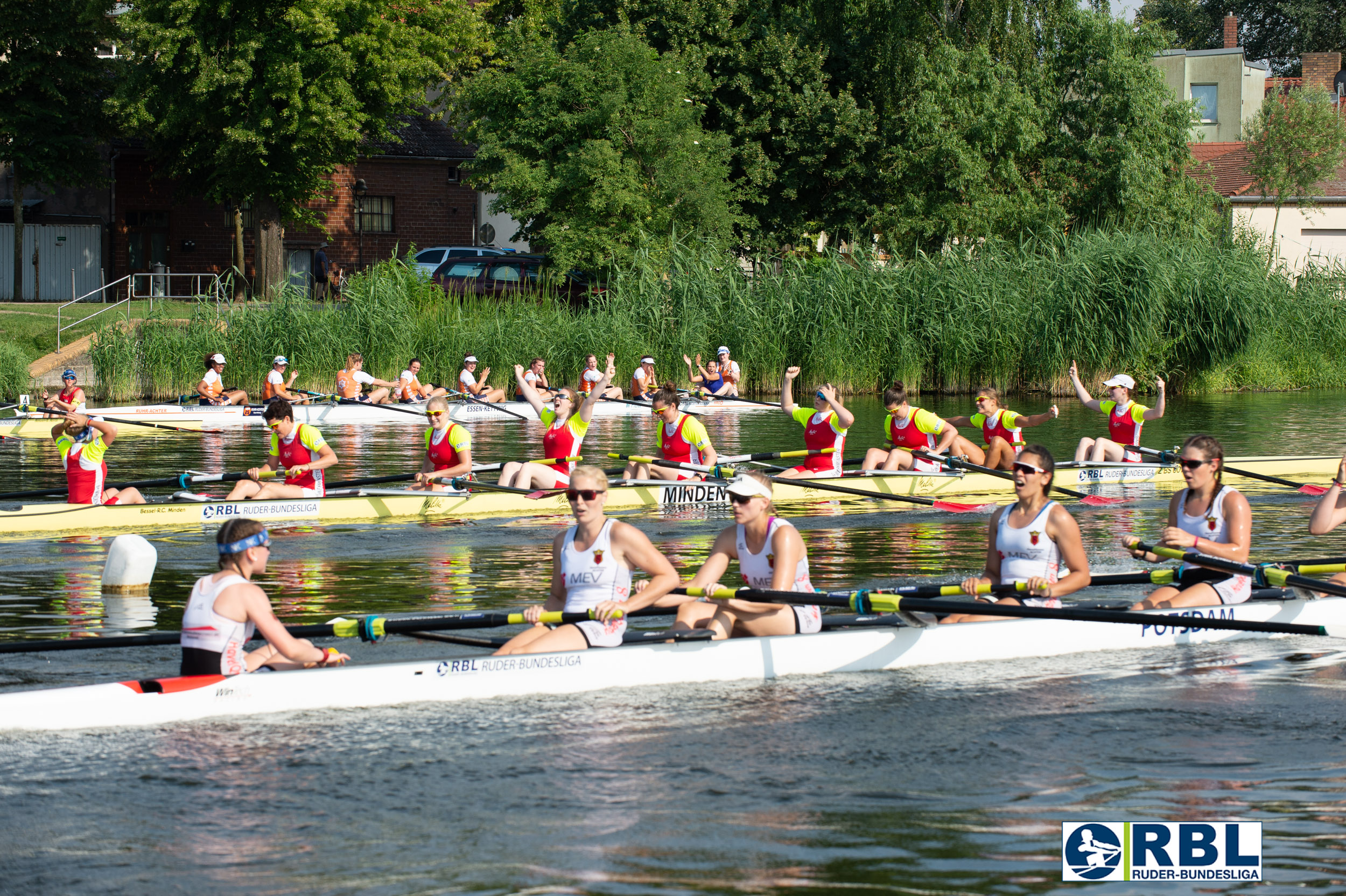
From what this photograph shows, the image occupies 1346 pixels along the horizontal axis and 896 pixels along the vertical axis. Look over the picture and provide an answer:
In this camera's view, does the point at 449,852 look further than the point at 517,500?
No

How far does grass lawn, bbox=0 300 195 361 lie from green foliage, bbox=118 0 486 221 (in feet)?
14.8

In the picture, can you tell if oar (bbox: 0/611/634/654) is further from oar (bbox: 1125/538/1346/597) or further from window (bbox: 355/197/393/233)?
window (bbox: 355/197/393/233)

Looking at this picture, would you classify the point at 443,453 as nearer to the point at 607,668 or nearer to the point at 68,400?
the point at 68,400

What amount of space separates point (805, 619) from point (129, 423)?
54.8 ft

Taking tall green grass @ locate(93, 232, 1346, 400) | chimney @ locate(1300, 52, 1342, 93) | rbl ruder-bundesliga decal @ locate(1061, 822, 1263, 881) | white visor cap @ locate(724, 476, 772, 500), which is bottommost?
rbl ruder-bundesliga decal @ locate(1061, 822, 1263, 881)

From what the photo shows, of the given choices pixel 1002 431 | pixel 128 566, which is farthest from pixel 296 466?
pixel 1002 431

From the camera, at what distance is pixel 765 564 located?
899cm

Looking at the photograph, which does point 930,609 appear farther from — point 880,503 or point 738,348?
point 738,348

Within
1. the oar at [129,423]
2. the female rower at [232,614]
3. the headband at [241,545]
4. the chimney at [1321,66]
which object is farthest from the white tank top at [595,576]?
the chimney at [1321,66]

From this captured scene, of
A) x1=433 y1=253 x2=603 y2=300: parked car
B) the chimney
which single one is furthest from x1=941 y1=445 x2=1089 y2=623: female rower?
the chimney

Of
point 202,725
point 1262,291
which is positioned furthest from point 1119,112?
point 202,725

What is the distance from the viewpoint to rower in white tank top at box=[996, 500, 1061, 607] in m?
9.12

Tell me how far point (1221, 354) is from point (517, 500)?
832 inches

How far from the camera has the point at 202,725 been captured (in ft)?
25.8
